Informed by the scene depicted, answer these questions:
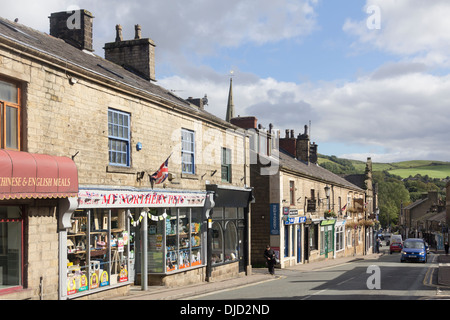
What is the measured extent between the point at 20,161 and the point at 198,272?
36.9 feet

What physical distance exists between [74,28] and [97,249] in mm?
9681

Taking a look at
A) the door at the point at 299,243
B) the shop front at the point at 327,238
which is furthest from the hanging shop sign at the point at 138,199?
the shop front at the point at 327,238

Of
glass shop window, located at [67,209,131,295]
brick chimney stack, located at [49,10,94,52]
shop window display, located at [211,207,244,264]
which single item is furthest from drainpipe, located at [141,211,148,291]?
brick chimney stack, located at [49,10,94,52]

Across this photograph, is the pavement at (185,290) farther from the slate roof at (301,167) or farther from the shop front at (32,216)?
the slate roof at (301,167)

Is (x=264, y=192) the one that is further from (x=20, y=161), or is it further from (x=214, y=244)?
(x=20, y=161)

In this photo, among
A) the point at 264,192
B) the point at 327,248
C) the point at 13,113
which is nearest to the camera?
the point at 13,113

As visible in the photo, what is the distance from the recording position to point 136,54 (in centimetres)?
2369

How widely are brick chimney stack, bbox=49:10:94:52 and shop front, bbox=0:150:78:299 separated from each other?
8735 mm

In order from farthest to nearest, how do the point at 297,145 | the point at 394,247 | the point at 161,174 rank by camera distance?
the point at 394,247 < the point at 297,145 < the point at 161,174

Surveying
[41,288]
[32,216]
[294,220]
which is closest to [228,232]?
[294,220]

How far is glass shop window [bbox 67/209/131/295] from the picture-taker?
13641mm

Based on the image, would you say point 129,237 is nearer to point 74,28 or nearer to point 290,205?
point 74,28
